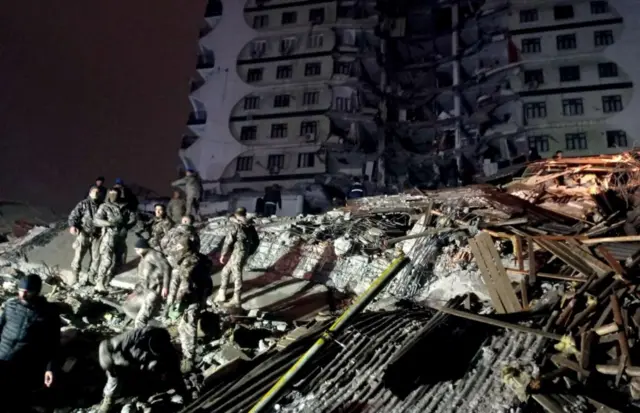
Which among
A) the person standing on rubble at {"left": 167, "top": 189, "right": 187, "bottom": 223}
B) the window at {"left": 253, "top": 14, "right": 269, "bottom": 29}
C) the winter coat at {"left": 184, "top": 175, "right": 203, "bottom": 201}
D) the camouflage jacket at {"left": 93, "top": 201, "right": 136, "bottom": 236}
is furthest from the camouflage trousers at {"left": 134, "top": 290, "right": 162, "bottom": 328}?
the window at {"left": 253, "top": 14, "right": 269, "bottom": 29}

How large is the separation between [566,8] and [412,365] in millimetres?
39026

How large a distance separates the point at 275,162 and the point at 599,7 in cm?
2645

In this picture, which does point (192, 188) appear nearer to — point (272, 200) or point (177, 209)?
point (177, 209)

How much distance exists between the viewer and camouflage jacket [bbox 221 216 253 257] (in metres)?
10.4

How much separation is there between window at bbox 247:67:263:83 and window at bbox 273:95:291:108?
2.52m

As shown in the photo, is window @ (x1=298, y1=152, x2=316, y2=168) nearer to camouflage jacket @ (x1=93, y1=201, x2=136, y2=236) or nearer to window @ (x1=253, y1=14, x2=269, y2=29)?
window @ (x1=253, y1=14, x2=269, y2=29)

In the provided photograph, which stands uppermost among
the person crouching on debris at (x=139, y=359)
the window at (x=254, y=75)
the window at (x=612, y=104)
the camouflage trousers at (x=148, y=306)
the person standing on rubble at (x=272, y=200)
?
the window at (x=254, y=75)

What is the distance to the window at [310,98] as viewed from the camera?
129 feet

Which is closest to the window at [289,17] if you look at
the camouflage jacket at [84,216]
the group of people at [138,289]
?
the group of people at [138,289]

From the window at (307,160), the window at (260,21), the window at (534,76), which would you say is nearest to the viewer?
the window at (534,76)

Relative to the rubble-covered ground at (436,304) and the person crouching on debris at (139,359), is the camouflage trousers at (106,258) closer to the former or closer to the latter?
the rubble-covered ground at (436,304)

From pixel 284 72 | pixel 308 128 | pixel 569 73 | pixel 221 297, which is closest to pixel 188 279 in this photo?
pixel 221 297

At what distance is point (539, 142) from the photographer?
35219 millimetres

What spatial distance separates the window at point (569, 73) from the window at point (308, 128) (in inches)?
723
